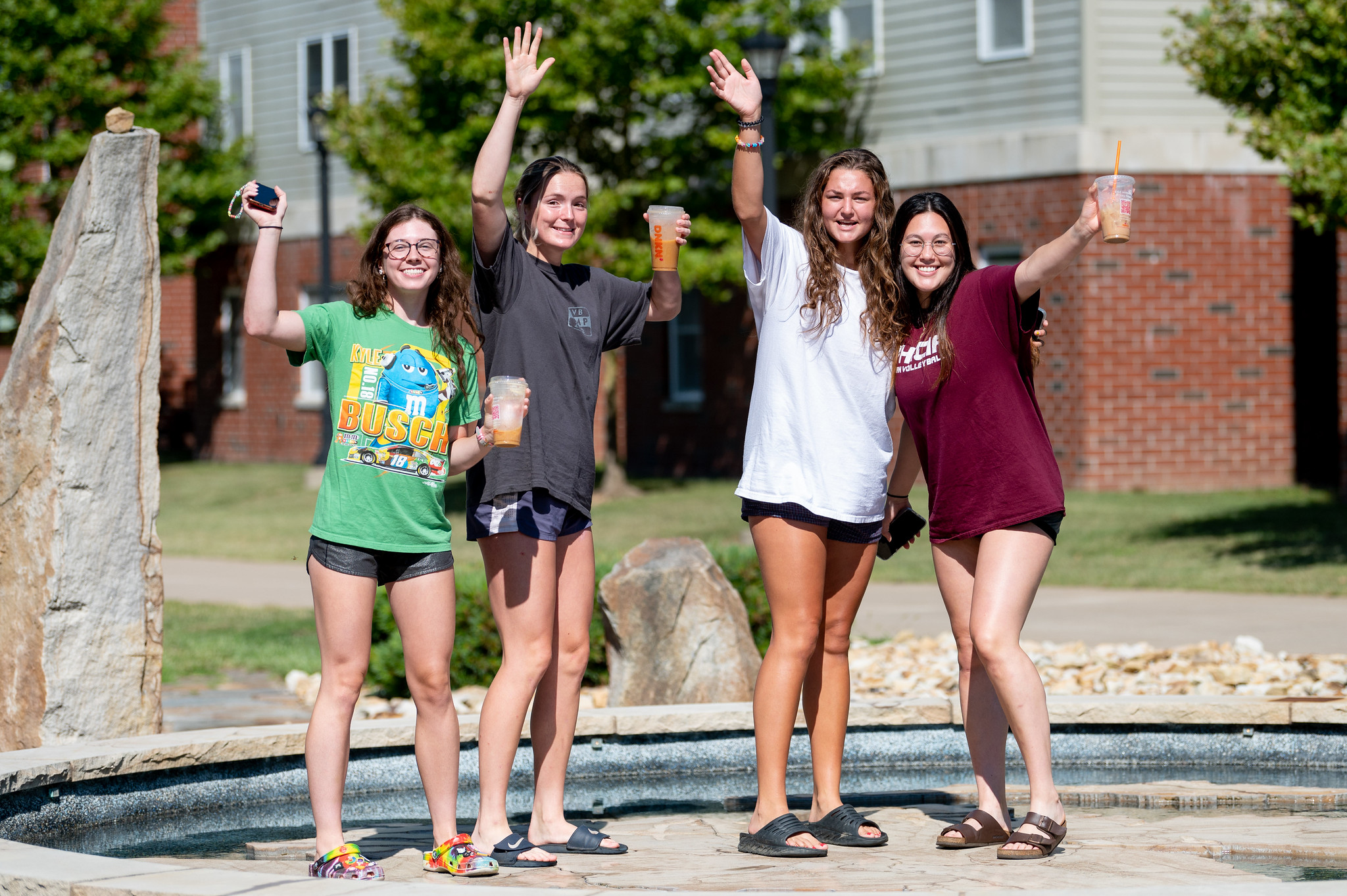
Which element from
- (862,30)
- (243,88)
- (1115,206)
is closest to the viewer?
(1115,206)

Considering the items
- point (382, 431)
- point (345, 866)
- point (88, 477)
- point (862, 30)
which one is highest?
point (862, 30)

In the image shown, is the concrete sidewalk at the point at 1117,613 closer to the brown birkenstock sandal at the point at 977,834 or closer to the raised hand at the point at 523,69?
the brown birkenstock sandal at the point at 977,834

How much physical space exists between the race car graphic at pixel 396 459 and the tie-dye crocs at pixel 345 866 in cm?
98

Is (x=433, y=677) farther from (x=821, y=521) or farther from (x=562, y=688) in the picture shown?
(x=821, y=521)

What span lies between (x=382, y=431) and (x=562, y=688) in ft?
3.07

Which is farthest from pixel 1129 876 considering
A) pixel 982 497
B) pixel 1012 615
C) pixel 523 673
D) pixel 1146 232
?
pixel 1146 232

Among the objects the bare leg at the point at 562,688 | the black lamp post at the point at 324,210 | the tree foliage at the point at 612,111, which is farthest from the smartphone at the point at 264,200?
Answer: the black lamp post at the point at 324,210

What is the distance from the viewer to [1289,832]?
183 inches

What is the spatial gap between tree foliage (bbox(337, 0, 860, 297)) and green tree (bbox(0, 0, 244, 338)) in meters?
6.60

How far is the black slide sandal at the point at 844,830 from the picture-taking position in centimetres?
453

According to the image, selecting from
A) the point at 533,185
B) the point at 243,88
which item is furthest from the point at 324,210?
the point at 533,185

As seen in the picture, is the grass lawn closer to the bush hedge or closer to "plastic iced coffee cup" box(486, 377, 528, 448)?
the bush hedge

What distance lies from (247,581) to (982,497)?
391 inches

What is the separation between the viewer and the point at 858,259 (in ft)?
14.9
